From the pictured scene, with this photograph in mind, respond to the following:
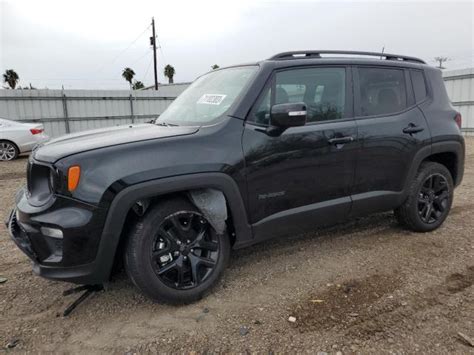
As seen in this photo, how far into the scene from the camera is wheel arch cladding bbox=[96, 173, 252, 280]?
2469mm

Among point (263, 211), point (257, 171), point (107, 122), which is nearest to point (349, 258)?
point (263, 211)

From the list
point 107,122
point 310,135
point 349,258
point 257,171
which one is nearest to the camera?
point 257,171

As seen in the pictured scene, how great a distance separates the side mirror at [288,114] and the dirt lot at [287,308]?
136 centimetres

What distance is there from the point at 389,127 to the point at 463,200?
2.81 metres

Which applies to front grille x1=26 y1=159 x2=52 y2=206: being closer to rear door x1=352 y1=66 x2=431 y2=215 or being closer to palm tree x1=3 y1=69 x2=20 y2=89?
rear door x1=352 y1=66 x2=431 y2=215

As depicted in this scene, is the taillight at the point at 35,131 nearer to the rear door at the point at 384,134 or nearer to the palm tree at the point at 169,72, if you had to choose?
the rear door at the point at 384,134

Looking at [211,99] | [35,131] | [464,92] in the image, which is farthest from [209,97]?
[464,92]

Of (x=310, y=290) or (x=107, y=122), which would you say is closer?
(x=310, y=290)

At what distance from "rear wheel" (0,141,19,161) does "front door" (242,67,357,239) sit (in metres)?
10.4

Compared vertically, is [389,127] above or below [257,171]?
above

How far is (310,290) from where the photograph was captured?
9.95ft

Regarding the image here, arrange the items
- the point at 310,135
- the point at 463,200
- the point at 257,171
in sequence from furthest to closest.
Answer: the point at 463,200, the point at 310,135, the point at 257,171

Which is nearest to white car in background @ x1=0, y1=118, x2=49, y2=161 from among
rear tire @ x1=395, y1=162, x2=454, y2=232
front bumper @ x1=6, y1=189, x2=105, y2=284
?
front bumper @ x1=6, y1=189, x2=105, y2=284

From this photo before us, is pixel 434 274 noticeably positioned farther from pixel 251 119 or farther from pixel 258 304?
pixel 251 119
